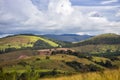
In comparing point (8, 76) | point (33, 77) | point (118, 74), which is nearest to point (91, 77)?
point (118, 74)

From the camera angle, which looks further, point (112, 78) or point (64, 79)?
point (64, 79)

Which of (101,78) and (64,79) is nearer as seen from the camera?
(101,78)

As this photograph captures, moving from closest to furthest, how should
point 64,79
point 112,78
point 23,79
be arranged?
point 112,78 → point 23,79 → point 64,79

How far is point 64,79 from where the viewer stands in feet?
44.0

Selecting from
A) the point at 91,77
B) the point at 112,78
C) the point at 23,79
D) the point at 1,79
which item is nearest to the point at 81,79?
the point at 91,77

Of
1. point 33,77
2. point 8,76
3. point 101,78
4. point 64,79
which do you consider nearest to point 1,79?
point 8,76

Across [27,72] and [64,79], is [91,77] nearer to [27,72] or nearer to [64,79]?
[64,79]

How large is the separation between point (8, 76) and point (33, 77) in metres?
0.99

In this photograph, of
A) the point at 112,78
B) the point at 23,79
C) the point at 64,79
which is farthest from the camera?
the point at 64,79

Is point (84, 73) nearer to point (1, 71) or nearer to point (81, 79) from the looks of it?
point (81, 79)

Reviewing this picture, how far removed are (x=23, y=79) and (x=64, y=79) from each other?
199 centimetres

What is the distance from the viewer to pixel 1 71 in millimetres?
12047

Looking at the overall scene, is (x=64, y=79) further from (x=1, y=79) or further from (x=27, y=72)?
(x=1, y=79)

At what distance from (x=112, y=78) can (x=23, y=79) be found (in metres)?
3.52
